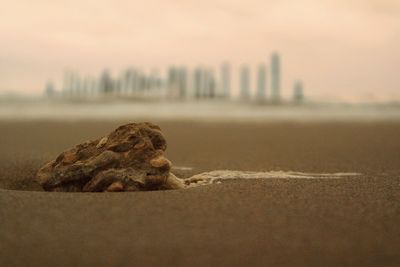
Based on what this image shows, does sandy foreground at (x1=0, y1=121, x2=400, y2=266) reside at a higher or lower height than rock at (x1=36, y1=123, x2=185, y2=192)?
lower

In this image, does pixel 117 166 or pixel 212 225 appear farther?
pixel 117 166

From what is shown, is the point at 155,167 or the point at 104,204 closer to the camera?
the point at 104,204

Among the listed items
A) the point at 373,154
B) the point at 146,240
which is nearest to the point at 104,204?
the point at 146,240

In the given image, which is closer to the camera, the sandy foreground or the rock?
the sandy foreground

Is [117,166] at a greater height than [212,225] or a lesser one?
greater

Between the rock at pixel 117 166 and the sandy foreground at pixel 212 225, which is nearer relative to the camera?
the sandy foreground at pixel 212 225

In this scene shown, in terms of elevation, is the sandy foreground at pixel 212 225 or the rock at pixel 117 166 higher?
the rock at pixel 117 166

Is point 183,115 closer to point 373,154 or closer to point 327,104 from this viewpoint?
point 327,104

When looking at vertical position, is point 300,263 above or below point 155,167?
below
